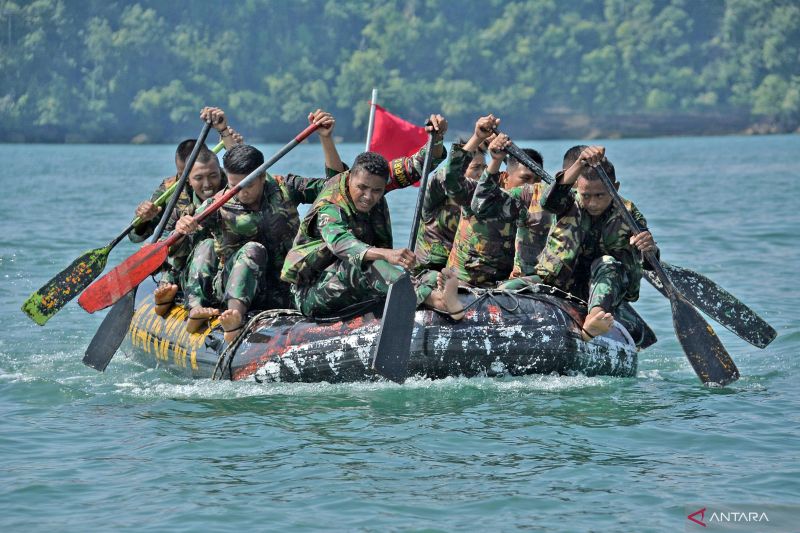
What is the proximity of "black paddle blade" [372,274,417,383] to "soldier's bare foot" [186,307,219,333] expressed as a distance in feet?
5.29

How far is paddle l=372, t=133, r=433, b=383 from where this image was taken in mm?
9266

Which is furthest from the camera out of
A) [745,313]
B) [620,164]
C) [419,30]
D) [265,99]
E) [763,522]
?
[419,30]

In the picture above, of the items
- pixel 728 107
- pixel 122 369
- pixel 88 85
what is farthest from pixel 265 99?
pixel 122 369

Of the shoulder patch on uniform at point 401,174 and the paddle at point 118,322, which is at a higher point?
the shoulder patch on uniform at point 401,174

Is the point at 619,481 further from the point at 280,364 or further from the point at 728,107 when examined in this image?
the point at 728,107

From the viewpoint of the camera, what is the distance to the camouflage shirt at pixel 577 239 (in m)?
9.99

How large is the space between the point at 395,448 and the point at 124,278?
3.15 metres

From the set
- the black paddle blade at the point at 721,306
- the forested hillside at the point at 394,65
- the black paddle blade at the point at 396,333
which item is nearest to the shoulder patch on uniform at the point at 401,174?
the black paddle blade at the point at 396,333

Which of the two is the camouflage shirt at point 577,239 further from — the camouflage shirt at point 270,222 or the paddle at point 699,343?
the camouflage shirt at point 270,222

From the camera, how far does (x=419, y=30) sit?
95750 millimetres

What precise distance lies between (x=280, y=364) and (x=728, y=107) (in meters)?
83.2

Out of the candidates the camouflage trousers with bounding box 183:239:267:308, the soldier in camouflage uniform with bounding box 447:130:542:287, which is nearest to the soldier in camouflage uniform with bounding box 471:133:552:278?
the soldier in camouflage uniform with bounding box 447:130:542:287

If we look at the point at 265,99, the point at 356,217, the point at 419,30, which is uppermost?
the point at 419,30

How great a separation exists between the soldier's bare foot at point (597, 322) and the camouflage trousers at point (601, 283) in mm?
90
